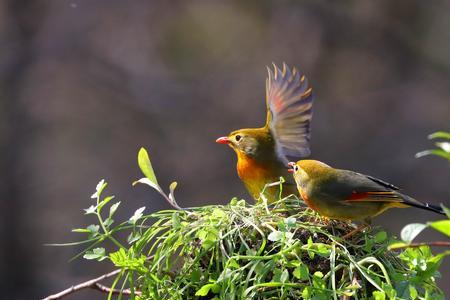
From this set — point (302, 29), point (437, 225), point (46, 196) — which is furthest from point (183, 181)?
point (437, 225)

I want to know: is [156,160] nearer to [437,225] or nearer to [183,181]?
[183,181]

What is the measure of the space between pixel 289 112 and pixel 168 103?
341 cm

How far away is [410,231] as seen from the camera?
106 centimetres

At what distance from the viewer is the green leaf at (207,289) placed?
5.38ft

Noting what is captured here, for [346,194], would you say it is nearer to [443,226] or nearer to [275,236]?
[275,236]

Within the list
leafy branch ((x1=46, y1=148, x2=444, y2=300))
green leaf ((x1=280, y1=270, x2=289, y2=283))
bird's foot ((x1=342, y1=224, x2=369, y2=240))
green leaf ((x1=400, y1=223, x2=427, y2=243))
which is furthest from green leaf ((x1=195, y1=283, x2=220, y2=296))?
green leaf ((x1=400, y1=223, x2=427, y2=243))

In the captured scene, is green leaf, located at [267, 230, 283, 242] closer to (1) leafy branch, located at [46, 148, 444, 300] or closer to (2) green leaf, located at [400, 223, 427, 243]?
(1) leafy branch, located at [46, 148, 444, 300]

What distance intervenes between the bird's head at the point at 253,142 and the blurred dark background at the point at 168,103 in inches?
118

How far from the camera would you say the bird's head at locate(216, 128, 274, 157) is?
9.43ft

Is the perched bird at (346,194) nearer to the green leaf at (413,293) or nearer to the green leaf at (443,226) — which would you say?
the green leaf at (413,293)

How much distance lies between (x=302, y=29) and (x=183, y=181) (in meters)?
1.64

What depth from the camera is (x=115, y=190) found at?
5988 millimetres

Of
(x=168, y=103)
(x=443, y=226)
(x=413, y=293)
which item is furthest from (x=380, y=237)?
(x=168, y=103)

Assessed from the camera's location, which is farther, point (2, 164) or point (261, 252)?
point (2, 164)
